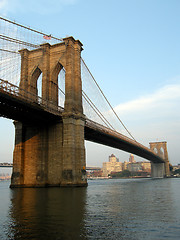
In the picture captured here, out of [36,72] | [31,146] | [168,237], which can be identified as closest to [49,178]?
[31,146]

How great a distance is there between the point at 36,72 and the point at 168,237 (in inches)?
1494

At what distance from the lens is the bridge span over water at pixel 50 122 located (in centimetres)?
3378

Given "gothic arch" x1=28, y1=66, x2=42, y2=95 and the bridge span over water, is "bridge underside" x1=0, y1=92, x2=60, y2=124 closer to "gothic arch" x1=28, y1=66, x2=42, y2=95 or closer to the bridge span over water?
the bridge span over water

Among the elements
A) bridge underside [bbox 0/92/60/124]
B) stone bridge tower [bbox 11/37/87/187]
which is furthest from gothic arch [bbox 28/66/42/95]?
bridge underside [bbox 0/92/60/124]

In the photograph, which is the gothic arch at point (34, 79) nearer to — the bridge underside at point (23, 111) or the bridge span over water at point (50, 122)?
the bridge span over water at point (50, 122)

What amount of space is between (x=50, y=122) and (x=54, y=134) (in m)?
1.94

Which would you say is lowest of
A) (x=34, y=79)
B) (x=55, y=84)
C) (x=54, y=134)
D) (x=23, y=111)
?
(x=54, y=134)

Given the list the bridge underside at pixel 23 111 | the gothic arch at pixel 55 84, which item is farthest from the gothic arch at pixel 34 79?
the bridge underside at pixel 23 111

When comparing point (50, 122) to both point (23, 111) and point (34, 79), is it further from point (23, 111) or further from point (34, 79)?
point (34, 79)

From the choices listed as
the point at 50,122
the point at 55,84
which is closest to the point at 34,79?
the point at 55,84

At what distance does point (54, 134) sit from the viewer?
3609 cm

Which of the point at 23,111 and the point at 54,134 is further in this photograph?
the point at 54,134

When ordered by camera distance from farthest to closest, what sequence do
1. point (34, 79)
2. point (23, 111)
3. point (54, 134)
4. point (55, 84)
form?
point (34, 79)
point (55, 84)
point (54, 134)
point (23, 111)

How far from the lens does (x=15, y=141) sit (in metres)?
38.4
